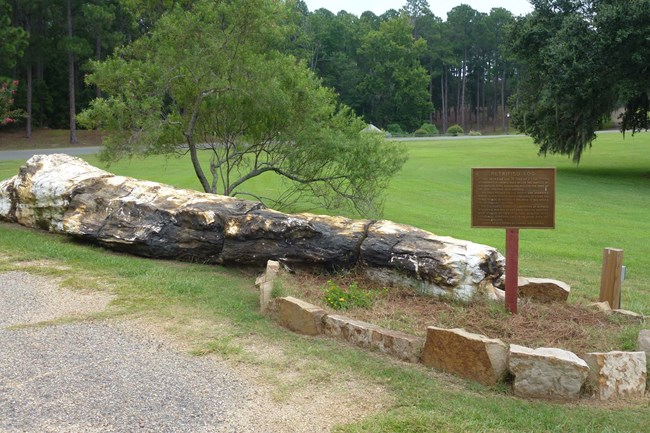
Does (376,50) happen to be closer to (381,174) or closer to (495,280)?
(381,174)

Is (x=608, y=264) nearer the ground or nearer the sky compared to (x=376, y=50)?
nearer the ground

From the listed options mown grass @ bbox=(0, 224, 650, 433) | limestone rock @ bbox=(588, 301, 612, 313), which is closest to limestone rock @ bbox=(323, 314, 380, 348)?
mown grass @ bbox=(0, 224, 650, 433)

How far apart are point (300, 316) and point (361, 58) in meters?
86.6

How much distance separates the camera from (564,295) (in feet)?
25.8

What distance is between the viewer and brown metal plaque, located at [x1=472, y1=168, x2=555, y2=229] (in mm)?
7168

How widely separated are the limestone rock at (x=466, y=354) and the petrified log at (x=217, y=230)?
1.75 metres

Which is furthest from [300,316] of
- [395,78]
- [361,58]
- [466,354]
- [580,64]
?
[361,58]

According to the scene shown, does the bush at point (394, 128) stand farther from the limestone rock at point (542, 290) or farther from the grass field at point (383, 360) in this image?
the limestone rock at point (542, 290)

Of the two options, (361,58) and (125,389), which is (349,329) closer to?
(125,389)

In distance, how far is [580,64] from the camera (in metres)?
25.8

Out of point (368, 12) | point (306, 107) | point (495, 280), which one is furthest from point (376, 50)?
point (495, 280)

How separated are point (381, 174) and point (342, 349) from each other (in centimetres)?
901

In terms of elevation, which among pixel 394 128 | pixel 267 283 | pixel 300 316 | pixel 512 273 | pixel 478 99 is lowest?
pixel 300 316

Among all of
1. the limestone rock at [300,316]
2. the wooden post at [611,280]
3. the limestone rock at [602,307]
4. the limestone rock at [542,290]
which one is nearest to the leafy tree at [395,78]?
the limestone rock at [542,290]
